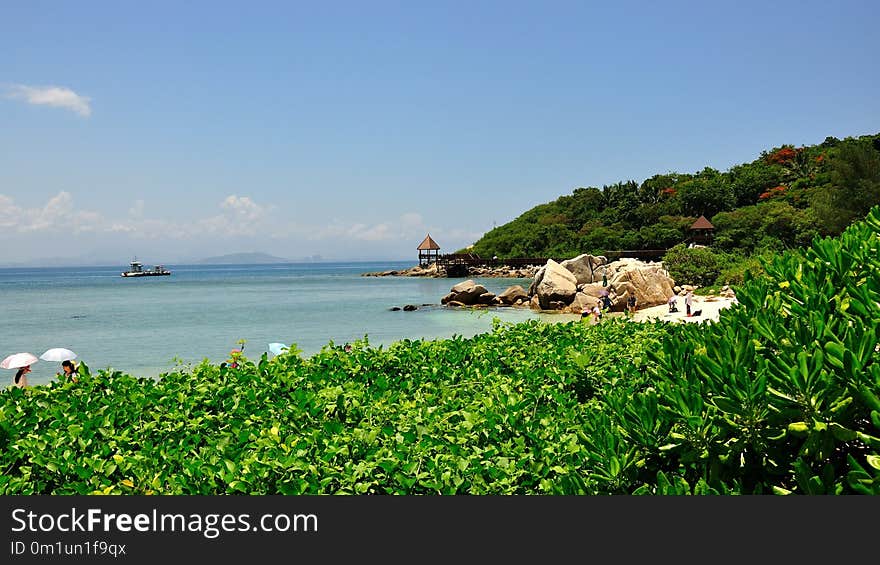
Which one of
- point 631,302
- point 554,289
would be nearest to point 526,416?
point 631,302

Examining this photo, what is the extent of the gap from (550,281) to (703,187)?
136ft

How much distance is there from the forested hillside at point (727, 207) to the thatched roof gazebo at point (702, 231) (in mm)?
968

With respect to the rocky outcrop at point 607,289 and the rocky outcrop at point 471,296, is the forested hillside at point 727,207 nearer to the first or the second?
the rocky outcrop at point 607,289

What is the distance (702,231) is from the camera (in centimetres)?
5816

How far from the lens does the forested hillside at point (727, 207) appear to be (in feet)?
116

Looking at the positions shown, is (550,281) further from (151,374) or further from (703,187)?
(703,187)

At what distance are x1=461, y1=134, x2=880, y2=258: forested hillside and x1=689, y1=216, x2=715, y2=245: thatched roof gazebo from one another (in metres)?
0.97

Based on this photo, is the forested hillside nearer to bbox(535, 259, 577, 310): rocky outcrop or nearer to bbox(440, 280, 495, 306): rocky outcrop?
bbox(535, 259, 577, 310): rocky outcrop

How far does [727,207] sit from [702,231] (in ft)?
30.2

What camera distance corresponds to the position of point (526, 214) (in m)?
98.4

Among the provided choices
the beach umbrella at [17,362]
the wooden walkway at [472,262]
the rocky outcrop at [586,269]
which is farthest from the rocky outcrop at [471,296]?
the wooden walkway at [472,262]

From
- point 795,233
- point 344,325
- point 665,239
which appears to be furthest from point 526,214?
point 344,325

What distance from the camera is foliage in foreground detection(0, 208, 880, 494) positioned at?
7.06 ft

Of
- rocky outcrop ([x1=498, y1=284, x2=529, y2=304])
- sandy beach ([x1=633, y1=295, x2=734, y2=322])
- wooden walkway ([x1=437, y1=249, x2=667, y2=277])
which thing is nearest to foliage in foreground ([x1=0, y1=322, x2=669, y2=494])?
sandy beach ([x1=633, y1=295, x2=734, y2=322])
